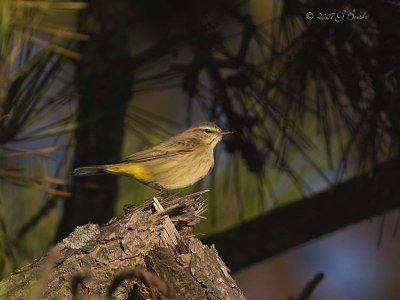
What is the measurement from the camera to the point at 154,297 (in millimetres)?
2342

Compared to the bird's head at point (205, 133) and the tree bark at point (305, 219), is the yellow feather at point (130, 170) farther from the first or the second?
the tree bark at point (305, 219)

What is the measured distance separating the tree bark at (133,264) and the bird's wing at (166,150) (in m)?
1.97

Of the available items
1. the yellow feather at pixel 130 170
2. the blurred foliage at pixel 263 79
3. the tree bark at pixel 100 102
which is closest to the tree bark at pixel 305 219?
the blurred foliage at pixel 263 79

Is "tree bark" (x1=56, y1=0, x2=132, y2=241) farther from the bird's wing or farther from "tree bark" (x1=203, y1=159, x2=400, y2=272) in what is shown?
"tree bark" (x1=203, y1=159, x2=400, y2=272)

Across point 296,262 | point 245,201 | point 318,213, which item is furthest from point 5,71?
point 296,262

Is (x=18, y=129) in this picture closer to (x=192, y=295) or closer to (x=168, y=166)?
(x=192, y=295)

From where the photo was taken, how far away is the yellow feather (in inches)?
172

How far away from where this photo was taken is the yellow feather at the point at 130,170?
437cm

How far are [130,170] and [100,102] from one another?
0.90 m

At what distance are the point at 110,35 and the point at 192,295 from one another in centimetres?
208

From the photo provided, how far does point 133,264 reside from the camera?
2568mm

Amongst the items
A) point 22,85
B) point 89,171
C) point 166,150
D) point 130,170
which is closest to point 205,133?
point 166,150

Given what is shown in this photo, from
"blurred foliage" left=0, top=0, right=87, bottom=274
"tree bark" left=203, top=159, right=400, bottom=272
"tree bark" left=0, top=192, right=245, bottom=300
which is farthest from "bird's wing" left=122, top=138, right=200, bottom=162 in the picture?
"tree bark" left=0, top=192, right=245, bottom=300

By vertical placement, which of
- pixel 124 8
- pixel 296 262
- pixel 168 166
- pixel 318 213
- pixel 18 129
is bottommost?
pixel 296 262
